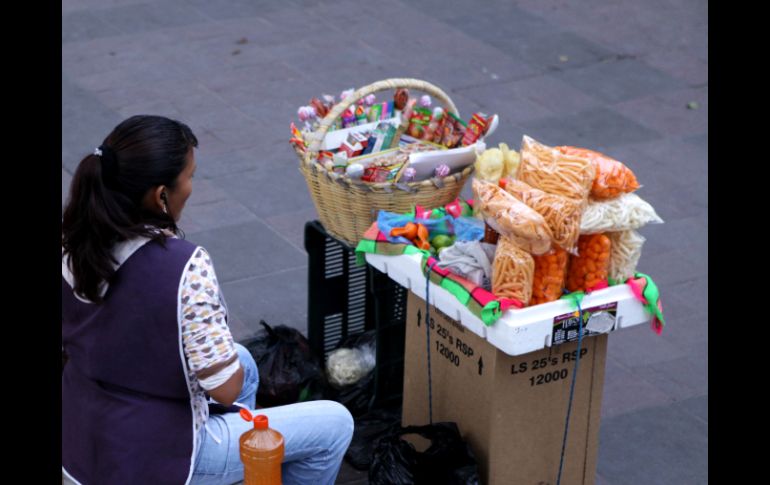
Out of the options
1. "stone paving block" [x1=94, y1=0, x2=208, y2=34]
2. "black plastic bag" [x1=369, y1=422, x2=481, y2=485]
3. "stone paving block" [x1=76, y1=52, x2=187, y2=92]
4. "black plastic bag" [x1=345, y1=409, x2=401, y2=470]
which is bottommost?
"stone paving block" [x1=76, y1=52, x2=187, y2=92]

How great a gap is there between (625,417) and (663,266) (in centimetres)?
134

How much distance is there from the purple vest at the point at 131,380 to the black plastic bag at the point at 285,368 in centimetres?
122

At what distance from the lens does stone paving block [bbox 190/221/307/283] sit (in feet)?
17.7

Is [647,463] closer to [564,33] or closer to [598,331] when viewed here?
[598,331]

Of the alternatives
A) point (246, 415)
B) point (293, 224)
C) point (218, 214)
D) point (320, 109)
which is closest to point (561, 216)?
point (246, 415)

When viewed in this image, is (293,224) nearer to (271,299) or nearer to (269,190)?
(269,190)

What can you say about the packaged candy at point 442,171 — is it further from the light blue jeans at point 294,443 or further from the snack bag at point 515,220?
the light blue jeans at point 294,443

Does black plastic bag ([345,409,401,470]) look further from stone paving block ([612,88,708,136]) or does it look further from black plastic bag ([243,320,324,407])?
stone paving block ([612,88,708,136])

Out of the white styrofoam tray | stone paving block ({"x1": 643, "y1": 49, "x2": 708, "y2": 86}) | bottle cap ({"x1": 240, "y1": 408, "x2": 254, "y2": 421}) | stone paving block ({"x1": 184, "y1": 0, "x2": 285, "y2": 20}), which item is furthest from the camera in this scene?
stone paving block ({"x1": 184, "y1": 0, "x2": 285, "y2": 20})

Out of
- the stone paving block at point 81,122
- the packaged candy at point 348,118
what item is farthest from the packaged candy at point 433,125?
the stone paving block at point 81,122

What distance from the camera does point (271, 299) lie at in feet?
16.9

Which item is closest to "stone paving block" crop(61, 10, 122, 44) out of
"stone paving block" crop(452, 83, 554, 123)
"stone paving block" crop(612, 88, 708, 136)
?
"stone paving block" crop(452, 83, 554, 123)

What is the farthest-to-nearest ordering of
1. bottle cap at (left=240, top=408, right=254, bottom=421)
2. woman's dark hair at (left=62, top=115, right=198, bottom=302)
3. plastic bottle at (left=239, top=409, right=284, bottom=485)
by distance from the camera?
bottle cap at (left=240, top=408, right=254, bottom=421) → plastic bottle at (left=239, top=409, right=284, bottom=485) → woman's dark hair at (left=62, top=115, right=198, bottom=302)

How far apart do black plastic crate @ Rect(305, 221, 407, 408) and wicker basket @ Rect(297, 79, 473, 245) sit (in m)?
0.12
